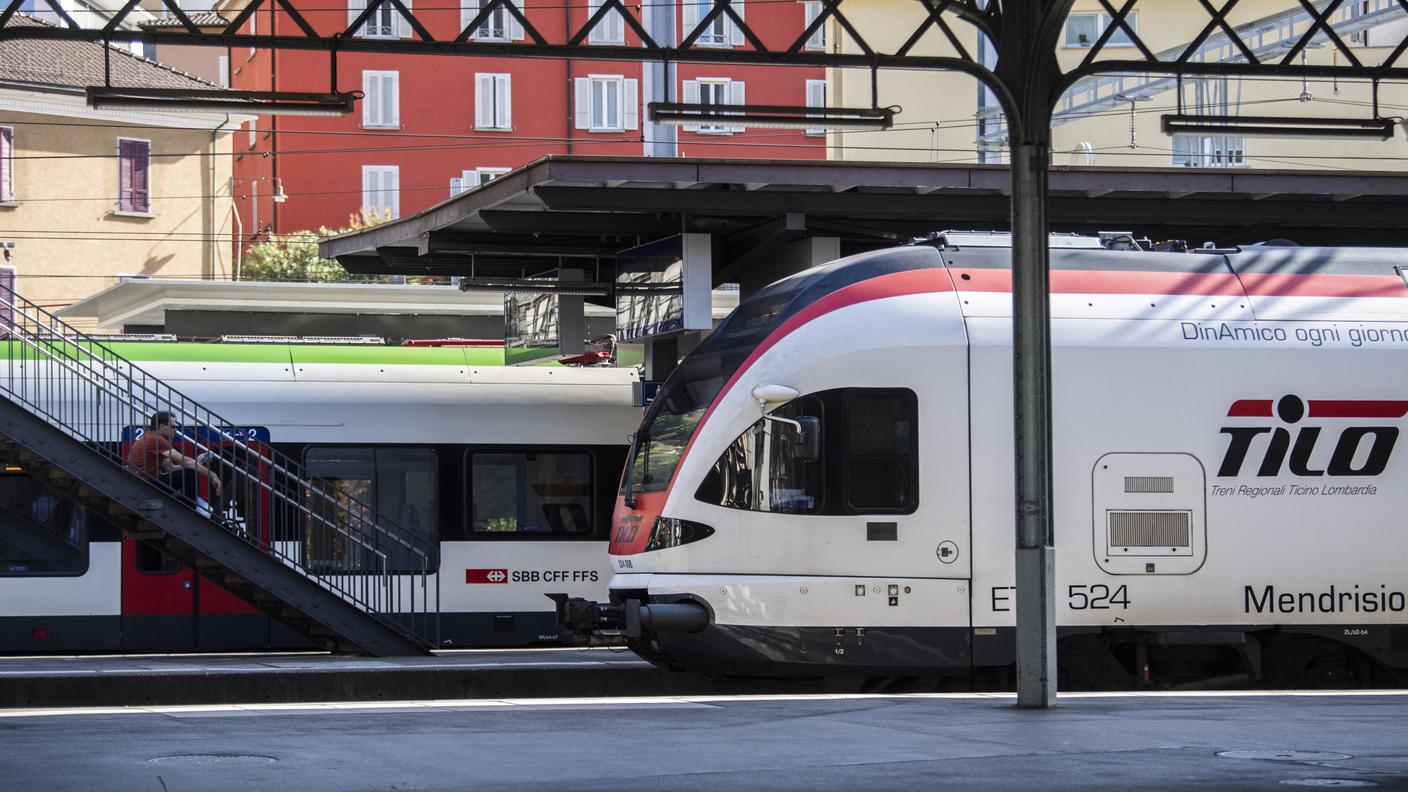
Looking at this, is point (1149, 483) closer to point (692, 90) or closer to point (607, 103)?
point (692, 90)

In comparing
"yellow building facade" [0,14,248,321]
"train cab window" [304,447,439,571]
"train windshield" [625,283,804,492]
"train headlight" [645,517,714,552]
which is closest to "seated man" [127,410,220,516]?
"train cab window" [304,447,439,571]

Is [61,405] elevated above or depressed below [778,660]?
above

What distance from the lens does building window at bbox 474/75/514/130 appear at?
5684cm

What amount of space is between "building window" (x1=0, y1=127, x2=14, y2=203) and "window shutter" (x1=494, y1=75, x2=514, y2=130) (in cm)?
1491

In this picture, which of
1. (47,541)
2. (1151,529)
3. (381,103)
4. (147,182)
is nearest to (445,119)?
(381,103)

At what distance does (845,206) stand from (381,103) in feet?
131

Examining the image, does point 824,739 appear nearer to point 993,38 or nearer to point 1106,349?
point 993,38

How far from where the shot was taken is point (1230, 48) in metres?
35.6

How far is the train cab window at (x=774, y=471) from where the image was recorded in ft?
50.0

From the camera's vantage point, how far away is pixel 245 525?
18.2m

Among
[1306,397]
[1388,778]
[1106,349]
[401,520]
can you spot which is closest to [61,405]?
[401,520]

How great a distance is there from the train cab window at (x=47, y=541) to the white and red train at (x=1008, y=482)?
6.26 meters

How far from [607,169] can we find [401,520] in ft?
16.4

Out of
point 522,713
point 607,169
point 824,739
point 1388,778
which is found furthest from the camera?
point 607,169
